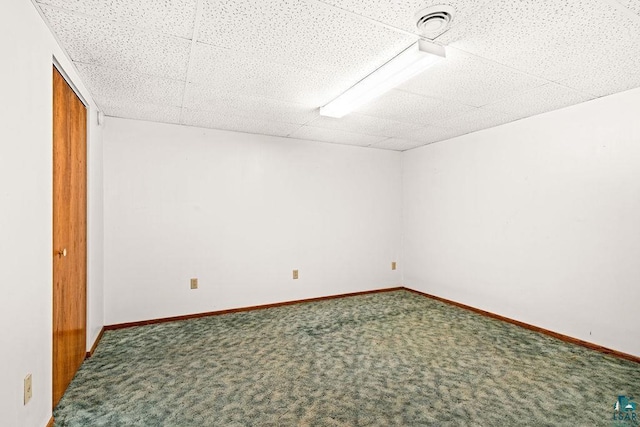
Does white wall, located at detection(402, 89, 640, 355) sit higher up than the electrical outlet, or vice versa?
white wall, located at detection(402, 89, 640, 355)

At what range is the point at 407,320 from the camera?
11.7ft

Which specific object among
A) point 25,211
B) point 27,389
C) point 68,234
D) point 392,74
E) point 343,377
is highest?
point 392,74

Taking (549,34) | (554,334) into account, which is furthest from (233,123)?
(554,334)

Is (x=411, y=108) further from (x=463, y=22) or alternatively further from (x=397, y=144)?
(x=397, y=144)

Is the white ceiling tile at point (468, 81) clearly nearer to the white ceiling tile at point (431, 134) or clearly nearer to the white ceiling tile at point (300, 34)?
the white ceiling tile at point (300, 34)

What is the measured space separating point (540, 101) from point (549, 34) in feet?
4.16

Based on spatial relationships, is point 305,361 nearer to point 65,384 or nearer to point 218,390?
point 218,390

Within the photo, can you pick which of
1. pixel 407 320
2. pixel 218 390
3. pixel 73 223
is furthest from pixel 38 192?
pixel 407 320

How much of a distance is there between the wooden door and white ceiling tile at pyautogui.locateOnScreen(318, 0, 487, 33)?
1.86 m

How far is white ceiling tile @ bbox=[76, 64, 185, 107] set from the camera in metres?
2.34

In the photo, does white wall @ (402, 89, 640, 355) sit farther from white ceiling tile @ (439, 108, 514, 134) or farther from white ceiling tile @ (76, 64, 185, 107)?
white ceiling tile @ (76, 64, 185, 107)

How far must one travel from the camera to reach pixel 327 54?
80.8 inches

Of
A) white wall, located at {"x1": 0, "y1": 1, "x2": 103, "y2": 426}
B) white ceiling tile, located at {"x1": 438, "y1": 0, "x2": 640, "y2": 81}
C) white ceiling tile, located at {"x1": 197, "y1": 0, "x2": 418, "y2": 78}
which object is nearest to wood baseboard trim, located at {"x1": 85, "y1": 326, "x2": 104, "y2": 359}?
white wall, located at {"x1": 0, "y1": 1, "x2": 103, "y2": 426}

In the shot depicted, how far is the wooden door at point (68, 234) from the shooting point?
6.34ft
